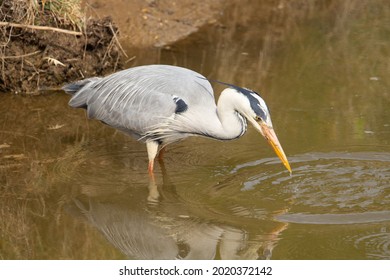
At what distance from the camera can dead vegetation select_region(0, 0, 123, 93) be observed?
8930 mm

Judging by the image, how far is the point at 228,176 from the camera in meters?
7.30

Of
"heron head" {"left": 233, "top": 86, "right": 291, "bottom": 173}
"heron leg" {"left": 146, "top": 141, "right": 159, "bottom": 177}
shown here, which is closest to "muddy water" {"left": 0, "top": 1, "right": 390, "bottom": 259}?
"heron leg" {"left": 146, "top": 141, "right": 159, "bottom": 177}

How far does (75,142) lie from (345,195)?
2.67 metres

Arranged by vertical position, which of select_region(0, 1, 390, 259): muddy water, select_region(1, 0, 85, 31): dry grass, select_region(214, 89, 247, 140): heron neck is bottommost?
select_region(0, 1, 390, 259): muddy water

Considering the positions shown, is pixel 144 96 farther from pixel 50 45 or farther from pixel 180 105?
pixel 50 45

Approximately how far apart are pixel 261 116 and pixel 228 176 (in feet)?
2.31

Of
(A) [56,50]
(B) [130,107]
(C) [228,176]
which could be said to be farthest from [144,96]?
(A) [56,50]

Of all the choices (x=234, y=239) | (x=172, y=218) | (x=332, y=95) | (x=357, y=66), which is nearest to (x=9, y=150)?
(x=172, y=218)

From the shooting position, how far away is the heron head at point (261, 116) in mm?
6836

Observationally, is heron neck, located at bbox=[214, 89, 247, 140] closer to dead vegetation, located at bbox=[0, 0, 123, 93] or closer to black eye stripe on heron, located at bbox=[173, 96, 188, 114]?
black eye stripe on heron, located at bbox=[173, 96, 188, 114]

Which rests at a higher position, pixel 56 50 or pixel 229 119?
pixel 56 50

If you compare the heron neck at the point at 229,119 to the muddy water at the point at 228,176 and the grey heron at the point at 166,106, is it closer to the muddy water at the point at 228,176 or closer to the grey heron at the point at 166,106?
the grey heron at the point at 166,106

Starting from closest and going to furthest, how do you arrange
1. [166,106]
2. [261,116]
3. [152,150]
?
[261,116]
[166,106]
[152,150]

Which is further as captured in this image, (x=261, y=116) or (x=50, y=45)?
(x=50, y=45)
